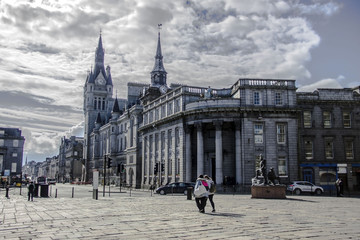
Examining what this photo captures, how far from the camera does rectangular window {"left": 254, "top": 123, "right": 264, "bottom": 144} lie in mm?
42312

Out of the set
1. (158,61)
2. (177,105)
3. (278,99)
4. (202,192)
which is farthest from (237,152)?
(158,61)

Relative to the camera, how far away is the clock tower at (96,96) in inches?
4668

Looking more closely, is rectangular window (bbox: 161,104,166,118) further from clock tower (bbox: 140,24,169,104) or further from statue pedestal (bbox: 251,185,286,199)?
statue pedestal (bbox: 251,185,286,199)

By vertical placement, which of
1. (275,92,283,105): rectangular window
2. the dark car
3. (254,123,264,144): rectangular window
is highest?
(275,92,283,105): rectangular window

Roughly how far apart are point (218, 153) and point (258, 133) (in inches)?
214

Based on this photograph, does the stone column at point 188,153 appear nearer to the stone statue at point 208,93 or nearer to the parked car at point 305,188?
the stone statue at point 208,93

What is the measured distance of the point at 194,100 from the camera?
46062 mm

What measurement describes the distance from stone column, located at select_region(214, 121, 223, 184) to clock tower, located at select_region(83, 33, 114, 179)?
77.5m

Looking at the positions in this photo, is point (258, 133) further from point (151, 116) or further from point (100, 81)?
point (100, 81)

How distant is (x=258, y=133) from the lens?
42.4 m

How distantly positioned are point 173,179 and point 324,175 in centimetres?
1959

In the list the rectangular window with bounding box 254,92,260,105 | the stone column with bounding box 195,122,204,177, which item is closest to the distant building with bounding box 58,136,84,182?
the stone column with bounding box 195,122,204,177

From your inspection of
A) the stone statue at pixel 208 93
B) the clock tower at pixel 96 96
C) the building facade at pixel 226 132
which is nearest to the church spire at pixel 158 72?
the building facade at pixel 226 132

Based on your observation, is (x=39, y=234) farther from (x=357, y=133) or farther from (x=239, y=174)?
(x=357, y=133)
